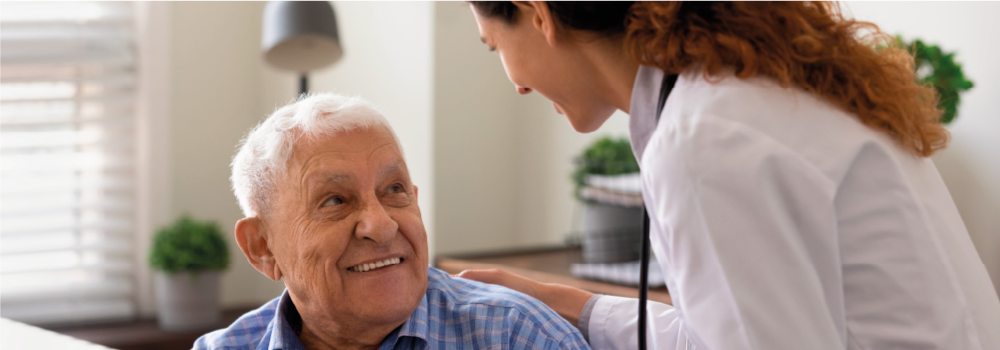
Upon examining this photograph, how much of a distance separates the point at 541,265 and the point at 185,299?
144 centimetres

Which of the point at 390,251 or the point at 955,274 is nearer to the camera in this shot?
the point at 955,274

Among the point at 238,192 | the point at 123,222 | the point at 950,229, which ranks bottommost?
the point at 123,222

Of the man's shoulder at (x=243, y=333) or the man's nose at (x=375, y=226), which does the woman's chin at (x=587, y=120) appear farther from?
the man's shoulder at (x=243, y=333)

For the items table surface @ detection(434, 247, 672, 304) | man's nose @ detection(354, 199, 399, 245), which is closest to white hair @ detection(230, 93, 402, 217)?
man's nose @ detection(354, 199, 399, 245)

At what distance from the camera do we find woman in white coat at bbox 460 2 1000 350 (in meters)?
0.76

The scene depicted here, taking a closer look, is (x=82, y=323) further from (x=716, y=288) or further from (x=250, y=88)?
(x=716, y=288)

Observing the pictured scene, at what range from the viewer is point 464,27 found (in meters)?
3.01

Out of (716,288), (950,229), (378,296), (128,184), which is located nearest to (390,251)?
(378,296)

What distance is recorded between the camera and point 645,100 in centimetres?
93

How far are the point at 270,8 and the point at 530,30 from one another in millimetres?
2101

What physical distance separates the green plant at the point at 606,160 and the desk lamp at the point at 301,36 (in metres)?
1.04

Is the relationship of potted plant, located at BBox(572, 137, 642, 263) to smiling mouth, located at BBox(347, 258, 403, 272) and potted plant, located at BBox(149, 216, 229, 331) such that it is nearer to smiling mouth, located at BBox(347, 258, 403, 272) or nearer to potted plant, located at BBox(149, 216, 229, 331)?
smiling mouth, located at BBox(347, 258, 403, 272)

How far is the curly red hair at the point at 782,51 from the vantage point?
33.0 inches

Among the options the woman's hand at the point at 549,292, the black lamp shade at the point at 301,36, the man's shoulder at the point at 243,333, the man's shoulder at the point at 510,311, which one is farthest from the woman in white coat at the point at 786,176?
the black lamp shade at the point at 301,36
